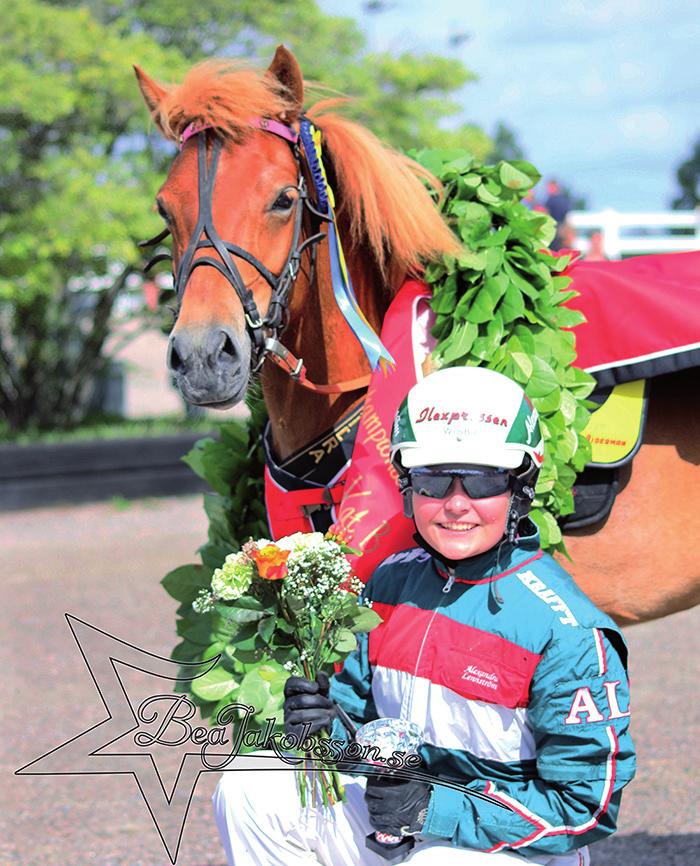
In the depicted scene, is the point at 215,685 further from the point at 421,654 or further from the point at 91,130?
the point at 91,130

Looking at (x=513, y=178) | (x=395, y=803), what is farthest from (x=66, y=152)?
(x=395, y=803)

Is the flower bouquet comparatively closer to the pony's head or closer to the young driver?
the young driver

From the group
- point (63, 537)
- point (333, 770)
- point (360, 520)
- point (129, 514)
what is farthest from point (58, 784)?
point (129, 514)

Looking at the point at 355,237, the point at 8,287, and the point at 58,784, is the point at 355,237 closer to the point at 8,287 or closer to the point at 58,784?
the point at 58,784

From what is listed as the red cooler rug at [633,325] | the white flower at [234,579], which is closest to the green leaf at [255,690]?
the white flower at [234,579]

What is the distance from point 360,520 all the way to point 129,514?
799 cm

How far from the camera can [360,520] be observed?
2.65 meters

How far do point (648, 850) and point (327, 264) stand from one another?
7.29 ft

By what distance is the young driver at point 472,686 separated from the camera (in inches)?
76.4

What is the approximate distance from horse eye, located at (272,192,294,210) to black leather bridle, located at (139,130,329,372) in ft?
0.11

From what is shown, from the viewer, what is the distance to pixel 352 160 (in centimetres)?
294

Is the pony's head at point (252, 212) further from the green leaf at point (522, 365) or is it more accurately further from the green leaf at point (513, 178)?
the green leaf at point (522, 365)

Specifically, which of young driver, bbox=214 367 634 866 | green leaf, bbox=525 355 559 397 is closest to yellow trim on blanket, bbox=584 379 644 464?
green leaf, bbox=525 355 559 397

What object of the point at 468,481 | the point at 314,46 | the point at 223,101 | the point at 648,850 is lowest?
the point at 648,850
